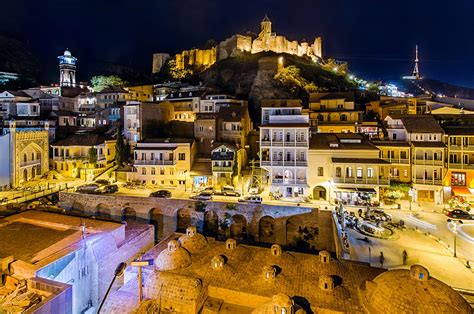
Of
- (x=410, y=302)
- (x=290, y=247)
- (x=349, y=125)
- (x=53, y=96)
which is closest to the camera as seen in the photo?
(x=410, y=302)

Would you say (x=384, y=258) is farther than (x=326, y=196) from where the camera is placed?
No

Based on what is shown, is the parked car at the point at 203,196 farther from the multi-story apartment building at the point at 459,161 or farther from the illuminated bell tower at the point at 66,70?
the illuminated bell tower at the point at 66,70

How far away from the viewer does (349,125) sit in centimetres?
4778

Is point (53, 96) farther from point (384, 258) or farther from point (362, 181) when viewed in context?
point (384, 258)

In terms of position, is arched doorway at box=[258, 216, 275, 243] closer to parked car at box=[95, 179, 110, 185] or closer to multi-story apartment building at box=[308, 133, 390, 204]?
→ multi-story apartment building at box=[308, 133, 390, 204]

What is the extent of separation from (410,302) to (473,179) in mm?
30821

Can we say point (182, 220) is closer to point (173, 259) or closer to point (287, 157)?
point (287, 157)

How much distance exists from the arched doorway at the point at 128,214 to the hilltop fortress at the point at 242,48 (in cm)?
6779

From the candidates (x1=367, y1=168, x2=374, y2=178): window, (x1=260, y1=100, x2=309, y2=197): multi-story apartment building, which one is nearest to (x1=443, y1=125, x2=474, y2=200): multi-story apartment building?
(x1=367, y1=168, x2=374, y2=178): window

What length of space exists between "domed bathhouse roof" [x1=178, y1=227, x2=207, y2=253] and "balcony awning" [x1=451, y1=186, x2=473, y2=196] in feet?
106

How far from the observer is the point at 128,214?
34.6 m

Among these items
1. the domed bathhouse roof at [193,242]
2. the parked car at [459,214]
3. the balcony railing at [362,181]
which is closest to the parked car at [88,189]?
the domed bathhouse roof at [193,242]

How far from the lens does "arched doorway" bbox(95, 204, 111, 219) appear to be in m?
34.9

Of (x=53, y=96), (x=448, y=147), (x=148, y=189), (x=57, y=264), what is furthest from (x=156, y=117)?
(x=448, y=147)
